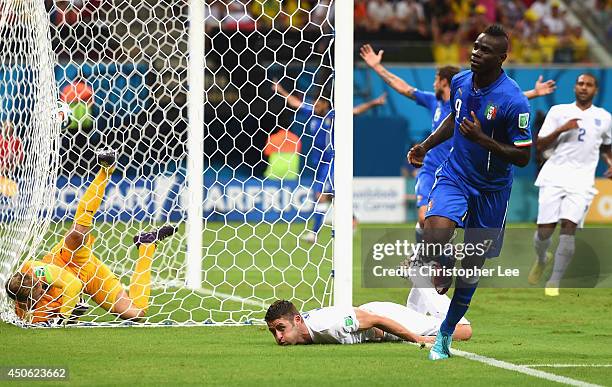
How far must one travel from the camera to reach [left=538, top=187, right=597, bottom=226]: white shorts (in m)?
12.2

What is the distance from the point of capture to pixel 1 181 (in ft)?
31.3

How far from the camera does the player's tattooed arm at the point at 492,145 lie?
6.75 metres

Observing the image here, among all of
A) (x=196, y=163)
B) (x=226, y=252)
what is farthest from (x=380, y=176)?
(x=196, y=163)

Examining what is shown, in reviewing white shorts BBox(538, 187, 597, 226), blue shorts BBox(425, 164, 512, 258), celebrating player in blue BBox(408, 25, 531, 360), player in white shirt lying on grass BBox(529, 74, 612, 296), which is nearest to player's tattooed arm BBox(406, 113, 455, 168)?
celebrating player in blue BBox(408, 25, 531, 360)

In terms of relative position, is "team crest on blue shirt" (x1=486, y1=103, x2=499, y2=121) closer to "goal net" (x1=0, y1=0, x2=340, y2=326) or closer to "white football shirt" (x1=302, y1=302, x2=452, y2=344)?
"white football shirt" (x1=302, y1=302, x2=452, y2=344)

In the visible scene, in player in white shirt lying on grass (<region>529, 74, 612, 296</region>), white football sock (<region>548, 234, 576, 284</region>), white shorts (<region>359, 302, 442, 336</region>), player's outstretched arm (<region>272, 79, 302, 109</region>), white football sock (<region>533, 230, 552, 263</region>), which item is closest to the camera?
white shorts (<region>359, 302, 442, 336</region>)

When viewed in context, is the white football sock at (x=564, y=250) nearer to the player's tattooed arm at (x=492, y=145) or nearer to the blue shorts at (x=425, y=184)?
the blue shorts at (x=425, y=184)

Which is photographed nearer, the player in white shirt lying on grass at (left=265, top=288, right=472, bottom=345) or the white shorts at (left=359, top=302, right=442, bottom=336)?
the player in white shirt lying on grass at (left=265, top=288, right=472, bottom=345)

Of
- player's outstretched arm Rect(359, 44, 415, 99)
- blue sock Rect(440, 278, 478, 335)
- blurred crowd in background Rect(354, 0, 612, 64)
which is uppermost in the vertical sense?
blurred crowd in background Rect(354, 0, 612, 64)

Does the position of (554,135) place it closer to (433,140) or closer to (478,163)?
(433,140)

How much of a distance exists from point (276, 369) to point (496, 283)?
6.90m

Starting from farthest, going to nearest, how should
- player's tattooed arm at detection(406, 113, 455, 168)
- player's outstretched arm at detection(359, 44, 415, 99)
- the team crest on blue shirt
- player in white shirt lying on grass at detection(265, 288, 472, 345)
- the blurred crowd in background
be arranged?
the blurred crowd in background < player's outstretched arm at detection(359, 44, 415, 99) < player in white shirt lying on grass at detection(265, 288, 472, 345) < player's tattooed arm at detection(406, 113, 455, 168) < the team crest on blue shirt

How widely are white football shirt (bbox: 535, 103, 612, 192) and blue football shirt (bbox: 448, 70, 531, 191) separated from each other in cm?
541

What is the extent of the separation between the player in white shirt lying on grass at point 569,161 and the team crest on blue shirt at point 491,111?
537cm
